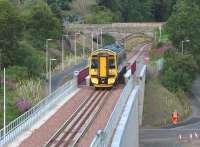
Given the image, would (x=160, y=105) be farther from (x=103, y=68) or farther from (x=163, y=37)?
(x=163, y=37)

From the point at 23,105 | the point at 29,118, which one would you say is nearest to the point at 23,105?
the point at 23,105

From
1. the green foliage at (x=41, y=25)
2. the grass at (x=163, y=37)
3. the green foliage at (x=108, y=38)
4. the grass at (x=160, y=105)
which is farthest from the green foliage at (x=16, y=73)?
the green foliage at (x=108, y=38)

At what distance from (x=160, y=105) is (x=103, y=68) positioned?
1933 cm

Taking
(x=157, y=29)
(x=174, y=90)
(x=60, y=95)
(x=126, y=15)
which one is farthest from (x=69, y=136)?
(x=126, y=15)

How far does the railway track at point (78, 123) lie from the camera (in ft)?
127

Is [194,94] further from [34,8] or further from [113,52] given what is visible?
[113,52]

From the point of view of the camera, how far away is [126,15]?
550ft

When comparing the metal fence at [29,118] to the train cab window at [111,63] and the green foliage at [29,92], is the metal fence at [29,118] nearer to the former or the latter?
the green foliage at [29,92]

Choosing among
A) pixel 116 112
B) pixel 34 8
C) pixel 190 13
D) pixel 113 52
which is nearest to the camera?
pixel 116 112

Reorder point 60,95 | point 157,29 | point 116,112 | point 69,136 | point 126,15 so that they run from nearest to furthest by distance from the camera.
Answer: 1. point 69,136
2. point 116,112
3. point 60,95
4. point 157,29
5. point 126,15

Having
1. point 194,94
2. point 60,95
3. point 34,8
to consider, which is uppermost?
point 34,8

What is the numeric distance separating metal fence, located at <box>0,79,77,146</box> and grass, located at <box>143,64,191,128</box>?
1855cm

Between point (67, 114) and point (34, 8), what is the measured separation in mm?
A: 54196

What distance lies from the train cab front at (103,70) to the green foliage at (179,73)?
101ft
